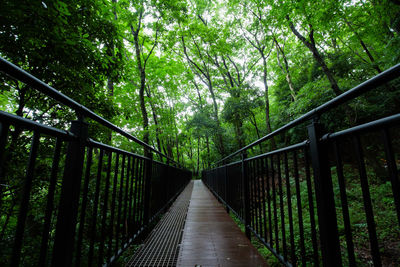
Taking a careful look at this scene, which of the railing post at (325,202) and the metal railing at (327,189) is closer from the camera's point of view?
the metal railing at (327,189)

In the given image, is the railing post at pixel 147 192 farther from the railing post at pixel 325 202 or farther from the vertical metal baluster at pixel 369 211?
the vertical metal baluster at pixel 369 211

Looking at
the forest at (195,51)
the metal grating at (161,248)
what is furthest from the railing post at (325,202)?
the forest at (195,51)

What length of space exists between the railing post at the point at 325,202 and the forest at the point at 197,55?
2.22m

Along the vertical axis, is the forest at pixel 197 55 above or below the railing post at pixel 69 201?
above

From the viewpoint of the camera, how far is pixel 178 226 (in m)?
2.75

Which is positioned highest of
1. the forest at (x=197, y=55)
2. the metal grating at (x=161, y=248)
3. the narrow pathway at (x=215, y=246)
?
the forest at (x=197, y=55)

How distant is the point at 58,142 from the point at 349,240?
156 centimetres

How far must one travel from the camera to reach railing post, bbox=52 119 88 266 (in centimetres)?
92

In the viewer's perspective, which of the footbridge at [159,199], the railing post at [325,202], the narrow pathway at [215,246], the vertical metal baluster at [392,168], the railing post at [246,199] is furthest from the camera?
the railing post at [246,199]

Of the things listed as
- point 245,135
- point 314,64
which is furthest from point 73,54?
point 245,135

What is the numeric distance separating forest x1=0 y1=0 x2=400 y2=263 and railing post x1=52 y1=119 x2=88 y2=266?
33.1 inches

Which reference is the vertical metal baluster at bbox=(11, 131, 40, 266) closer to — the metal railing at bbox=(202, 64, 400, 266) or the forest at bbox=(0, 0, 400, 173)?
the metal railing at bbox=(202, 64, 400, 266)

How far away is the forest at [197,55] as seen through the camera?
6.78ft

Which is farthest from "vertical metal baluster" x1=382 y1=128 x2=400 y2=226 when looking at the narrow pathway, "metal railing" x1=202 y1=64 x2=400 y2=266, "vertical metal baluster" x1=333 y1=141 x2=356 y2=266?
the narrow pathway
